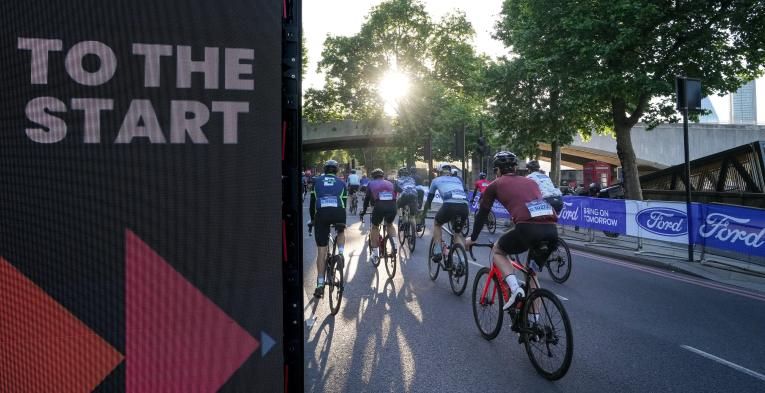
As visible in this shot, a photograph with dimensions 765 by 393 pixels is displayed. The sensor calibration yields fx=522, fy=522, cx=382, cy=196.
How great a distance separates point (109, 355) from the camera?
1.59 m

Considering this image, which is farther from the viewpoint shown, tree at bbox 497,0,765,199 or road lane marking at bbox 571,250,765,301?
tree at bbox 497,0,765,199

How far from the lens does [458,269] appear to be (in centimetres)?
740

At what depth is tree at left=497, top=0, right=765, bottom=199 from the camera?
1541 centimetres

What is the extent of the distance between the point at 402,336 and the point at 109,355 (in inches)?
157

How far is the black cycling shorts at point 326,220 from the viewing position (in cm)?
680

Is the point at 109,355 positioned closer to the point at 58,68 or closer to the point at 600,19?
the point at 58,68

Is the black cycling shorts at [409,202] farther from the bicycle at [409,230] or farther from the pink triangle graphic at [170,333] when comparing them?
the pink triangle graphic at [170,333]

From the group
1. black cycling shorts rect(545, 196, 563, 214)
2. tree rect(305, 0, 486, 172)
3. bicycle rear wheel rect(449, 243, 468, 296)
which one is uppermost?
tree rect(305, 0, 486, 172)

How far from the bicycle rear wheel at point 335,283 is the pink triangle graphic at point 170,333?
4.66m

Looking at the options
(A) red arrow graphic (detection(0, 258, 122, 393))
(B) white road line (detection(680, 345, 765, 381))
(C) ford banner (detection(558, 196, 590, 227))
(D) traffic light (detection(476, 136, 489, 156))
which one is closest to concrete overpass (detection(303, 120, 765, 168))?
(D) traffic light (detection(476, 136, 489, 156))

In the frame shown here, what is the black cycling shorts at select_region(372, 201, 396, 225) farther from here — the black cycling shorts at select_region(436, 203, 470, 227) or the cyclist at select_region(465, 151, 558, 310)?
the cyclist at select_region(465, 151, 558, 310)

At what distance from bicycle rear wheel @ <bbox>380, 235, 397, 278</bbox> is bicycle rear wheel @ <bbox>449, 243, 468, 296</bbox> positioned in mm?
1315

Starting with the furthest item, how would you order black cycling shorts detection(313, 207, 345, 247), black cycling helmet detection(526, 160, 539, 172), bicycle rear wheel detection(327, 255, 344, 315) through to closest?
black cycling helmet detection(526, 160, 539, 172) → black cycling shorts detection(313, 207, 345, 247) → bicycle rear wheel detection(327, 255, 344, 315)

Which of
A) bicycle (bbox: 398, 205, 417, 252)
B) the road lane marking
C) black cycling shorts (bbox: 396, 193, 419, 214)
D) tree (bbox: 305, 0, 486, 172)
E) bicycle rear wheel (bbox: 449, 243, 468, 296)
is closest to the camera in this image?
bicycle rear wheel (bbox: 449, 243, 468, 296)
